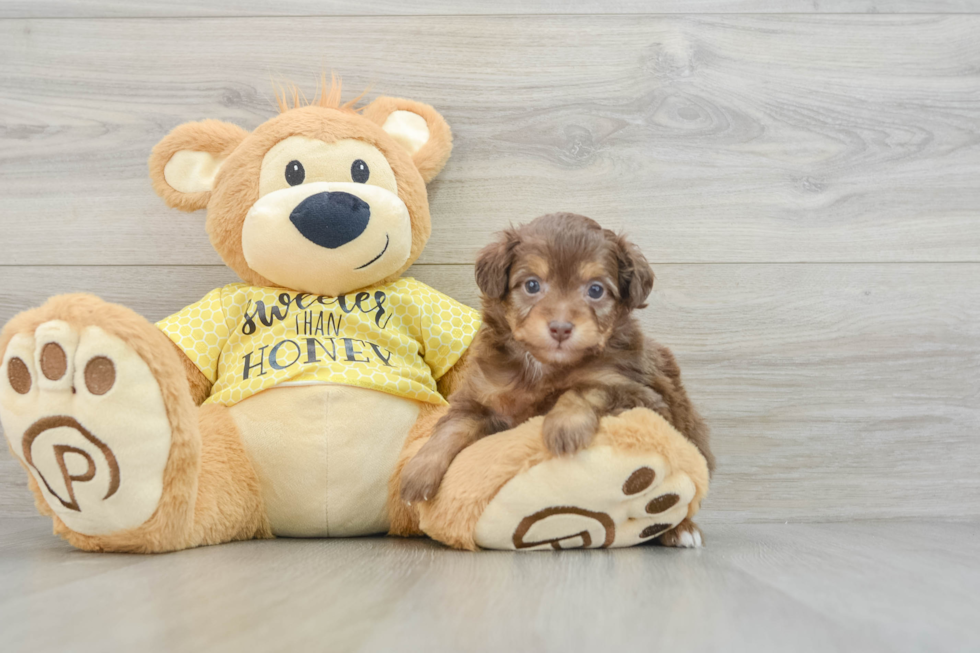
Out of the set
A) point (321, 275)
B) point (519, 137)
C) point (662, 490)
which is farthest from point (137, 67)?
point (662, 490)

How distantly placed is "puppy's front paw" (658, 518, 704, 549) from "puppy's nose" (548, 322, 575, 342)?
0.45 metres

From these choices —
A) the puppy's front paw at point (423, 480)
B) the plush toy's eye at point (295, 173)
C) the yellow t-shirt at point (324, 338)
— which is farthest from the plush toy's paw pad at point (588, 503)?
the plush toy's eye at point (295, 173)

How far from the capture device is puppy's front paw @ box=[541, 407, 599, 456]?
1148 millimetres

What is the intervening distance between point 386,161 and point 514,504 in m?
0.78

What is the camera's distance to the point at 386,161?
158 cm

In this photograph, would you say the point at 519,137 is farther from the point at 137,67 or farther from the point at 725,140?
the point at 137,67

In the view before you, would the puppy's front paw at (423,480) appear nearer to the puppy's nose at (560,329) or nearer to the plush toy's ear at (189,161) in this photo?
the puppy's nose at (560,329)

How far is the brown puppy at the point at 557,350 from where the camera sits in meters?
1.20

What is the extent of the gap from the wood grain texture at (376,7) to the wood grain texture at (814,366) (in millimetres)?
630

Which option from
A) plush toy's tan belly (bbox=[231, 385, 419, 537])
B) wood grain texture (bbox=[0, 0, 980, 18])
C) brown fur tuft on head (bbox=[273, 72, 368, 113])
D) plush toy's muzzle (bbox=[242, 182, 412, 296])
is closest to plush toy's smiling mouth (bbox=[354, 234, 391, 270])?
plush toy's muzzle (bbox=[242, 182, 412, 296])

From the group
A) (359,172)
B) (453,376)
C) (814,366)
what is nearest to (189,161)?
(359,172)

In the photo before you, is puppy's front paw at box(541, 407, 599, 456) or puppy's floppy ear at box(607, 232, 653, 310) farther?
puppy's floppy ear at box(607, 232, 653, 310)

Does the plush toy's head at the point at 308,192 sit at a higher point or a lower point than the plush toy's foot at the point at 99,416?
higher

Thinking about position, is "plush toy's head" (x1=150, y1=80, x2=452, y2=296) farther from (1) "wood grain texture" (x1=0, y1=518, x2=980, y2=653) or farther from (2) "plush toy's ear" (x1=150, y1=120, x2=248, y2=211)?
(1) "wood grain texture" (x1=0, y1=518, x2=980, y2=653)
